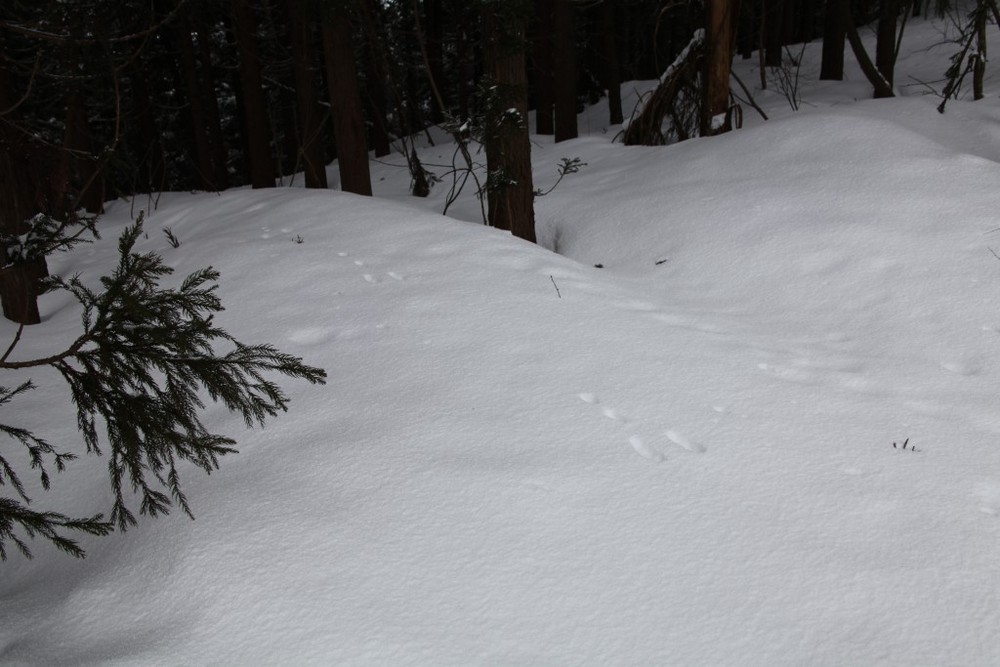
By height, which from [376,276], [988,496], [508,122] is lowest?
[988,496]

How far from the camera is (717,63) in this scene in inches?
289

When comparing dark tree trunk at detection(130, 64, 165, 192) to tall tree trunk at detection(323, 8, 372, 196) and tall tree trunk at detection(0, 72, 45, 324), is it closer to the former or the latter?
tall tree trunk at detection(323, 8, 372, 196)

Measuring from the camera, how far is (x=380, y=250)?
5.02 meters

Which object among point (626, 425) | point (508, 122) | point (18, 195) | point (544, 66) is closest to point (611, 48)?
point (544, 66)

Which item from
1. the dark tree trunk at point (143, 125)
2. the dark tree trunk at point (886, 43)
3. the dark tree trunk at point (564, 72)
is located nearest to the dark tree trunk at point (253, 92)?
the dark tree trunk at point (143, 125)

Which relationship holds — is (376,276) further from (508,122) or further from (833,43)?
(833,43)

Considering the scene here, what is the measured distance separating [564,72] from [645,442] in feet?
32.6

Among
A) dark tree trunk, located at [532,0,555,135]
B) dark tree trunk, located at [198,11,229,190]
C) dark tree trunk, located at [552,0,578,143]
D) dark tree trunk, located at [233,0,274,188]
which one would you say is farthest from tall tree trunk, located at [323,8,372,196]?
dark tree trunk, located at [198,11,229,190]

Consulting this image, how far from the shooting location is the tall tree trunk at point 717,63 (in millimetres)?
7191

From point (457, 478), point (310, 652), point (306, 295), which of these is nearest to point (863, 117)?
point (306, 295)

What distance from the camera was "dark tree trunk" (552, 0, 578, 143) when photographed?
11.0 meters

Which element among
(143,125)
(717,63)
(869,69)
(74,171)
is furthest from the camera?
(143,125)

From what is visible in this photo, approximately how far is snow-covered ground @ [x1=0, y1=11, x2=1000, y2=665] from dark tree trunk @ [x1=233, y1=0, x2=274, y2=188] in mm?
6170

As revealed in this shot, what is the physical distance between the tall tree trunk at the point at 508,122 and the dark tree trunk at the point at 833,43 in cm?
856
